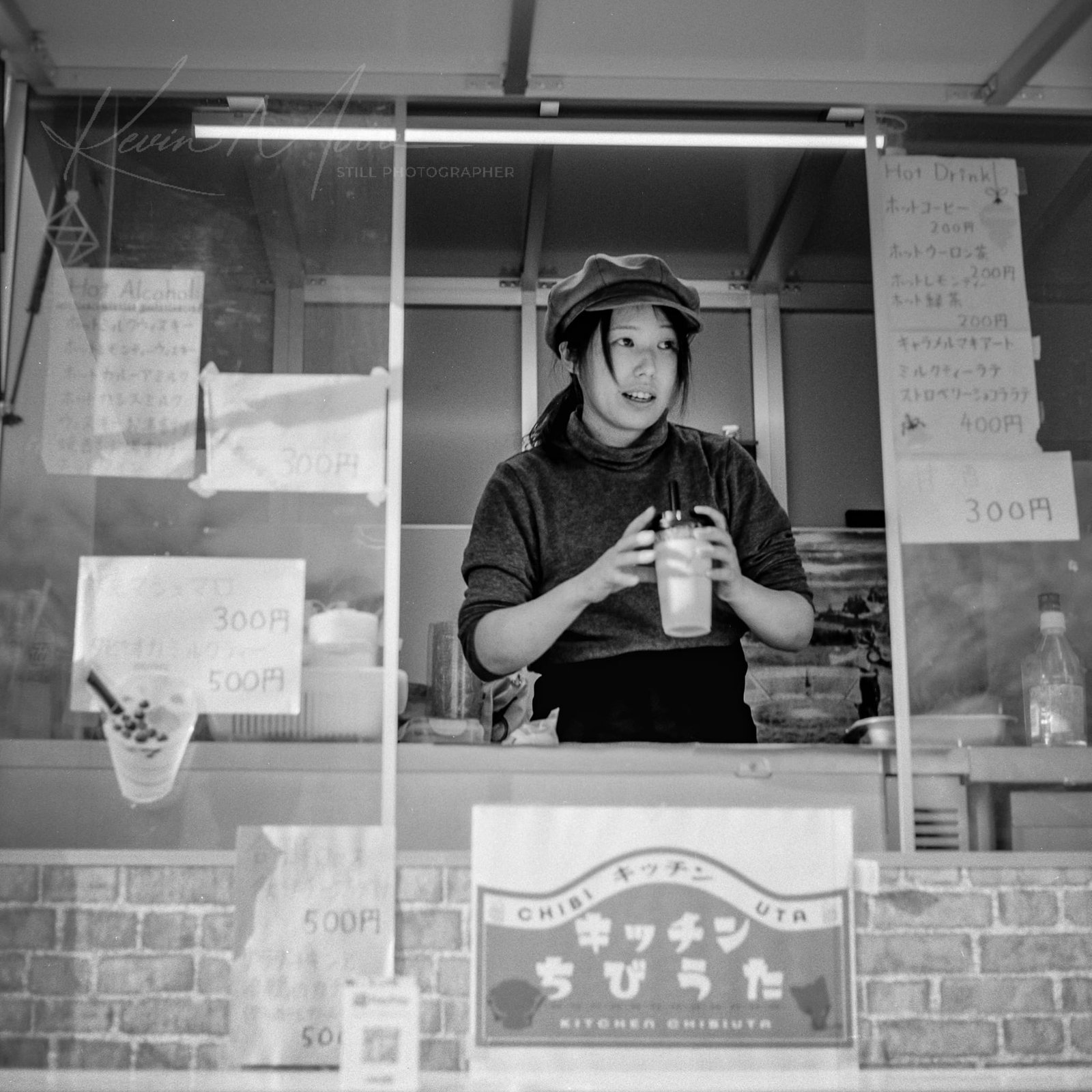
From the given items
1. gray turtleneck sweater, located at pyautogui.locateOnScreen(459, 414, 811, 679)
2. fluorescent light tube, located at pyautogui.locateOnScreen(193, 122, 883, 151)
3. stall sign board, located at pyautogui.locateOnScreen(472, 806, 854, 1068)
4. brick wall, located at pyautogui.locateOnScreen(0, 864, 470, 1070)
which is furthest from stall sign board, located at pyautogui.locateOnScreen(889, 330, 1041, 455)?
brick wall, located at pyautogui.locateOnScreen(0, 864, 470, 1070)

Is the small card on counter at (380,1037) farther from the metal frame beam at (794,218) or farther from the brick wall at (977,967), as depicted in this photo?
the metal frame beam at (794,218)

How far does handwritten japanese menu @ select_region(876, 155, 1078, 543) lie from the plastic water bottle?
16 centimetres

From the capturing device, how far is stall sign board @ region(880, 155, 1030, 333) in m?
2.47

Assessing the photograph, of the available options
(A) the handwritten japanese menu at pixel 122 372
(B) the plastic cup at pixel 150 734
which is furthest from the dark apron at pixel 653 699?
(A) the handwritten japanese menu at pixel 122 372

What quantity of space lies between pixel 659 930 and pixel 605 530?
0.71m

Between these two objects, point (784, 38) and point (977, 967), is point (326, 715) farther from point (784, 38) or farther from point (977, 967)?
point (784, 38)

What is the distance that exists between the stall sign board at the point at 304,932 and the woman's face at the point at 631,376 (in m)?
0.87

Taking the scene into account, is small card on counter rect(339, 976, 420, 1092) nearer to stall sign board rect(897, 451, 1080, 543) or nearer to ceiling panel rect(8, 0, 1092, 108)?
stall sign board rect(897, 451, 1080, 543)

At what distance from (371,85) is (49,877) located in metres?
1.41

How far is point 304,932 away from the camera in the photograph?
2.14m

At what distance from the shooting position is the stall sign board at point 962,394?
95.1 inches

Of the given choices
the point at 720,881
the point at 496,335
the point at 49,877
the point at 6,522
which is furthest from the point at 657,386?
the point at 496,335

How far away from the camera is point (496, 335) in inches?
163

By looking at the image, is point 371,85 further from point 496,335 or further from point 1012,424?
point 496,335
